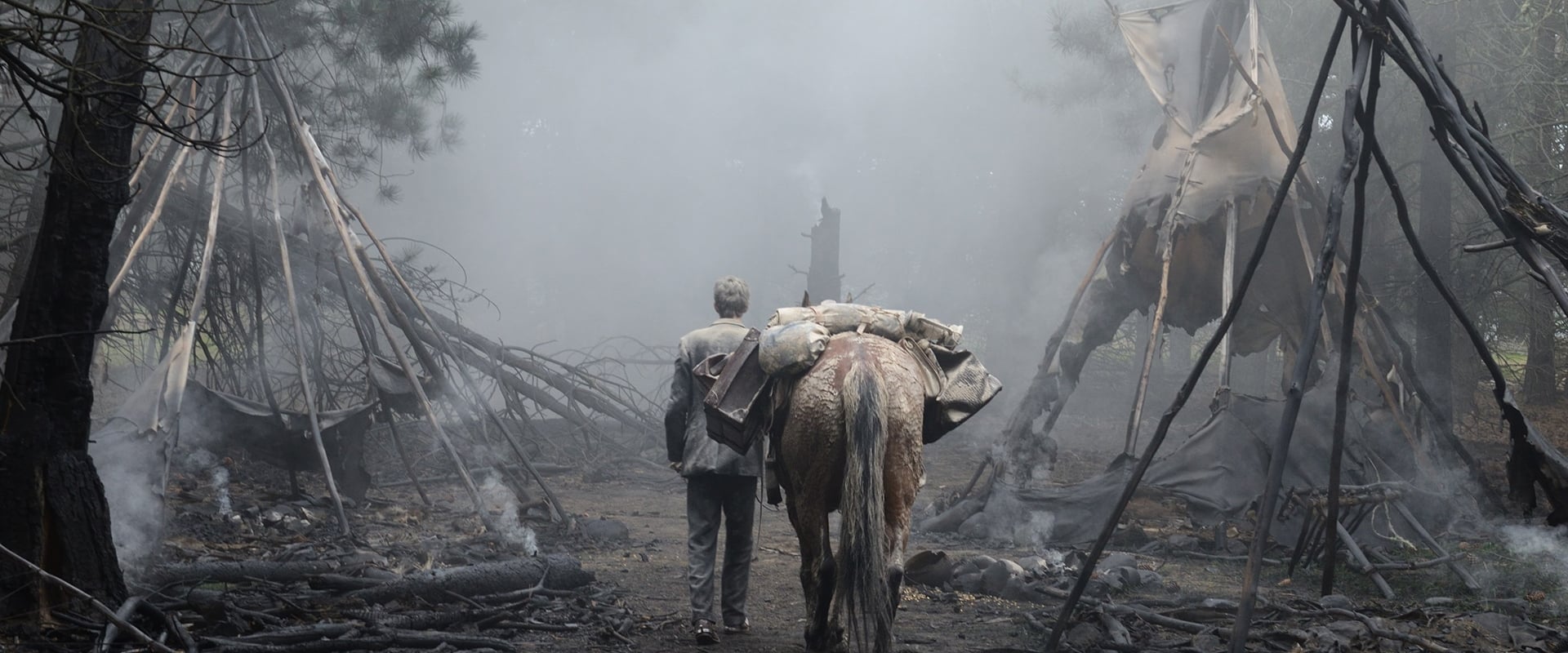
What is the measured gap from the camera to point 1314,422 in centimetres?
858

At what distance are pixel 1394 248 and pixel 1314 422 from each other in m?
5.56

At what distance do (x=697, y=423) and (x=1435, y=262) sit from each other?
32.4 feet

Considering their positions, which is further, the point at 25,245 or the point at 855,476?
the point at 25,245

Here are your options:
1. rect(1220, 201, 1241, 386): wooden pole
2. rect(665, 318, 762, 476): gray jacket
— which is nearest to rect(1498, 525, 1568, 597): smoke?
rect(1220, 201, 1241, 386): wooden pole

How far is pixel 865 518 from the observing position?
14.2 ft

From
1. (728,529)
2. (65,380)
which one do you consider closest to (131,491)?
(65,380)

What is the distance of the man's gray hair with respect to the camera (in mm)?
5664

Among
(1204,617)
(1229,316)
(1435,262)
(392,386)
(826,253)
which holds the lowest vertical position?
(1204,617)

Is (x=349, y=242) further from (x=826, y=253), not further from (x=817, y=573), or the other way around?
(x=826, y=253)

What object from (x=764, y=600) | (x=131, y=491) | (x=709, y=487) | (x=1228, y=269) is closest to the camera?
(x=709, y=487)

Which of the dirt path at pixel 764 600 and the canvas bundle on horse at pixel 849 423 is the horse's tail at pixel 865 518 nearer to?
the canvas bundle on horse at pixel 849 423

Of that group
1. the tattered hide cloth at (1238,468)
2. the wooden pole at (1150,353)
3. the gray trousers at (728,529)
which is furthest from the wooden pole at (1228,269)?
the gray trousers at (728,529)

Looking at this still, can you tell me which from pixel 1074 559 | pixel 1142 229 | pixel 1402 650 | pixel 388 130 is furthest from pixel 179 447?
pixel 1142 229

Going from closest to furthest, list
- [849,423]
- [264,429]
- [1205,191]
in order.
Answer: [849,423] → [264,429] → [1205,191]
